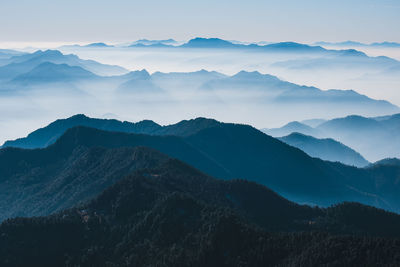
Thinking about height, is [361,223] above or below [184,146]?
below

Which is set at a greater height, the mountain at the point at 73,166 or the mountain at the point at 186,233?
the mountain at the point at 73,166

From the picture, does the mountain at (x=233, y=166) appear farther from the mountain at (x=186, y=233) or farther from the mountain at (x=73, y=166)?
the mountain at (x=186, y=233)

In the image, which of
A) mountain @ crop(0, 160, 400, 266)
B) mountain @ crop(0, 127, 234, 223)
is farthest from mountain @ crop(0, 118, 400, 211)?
mountain @ crop(0, 160, 400, 266)

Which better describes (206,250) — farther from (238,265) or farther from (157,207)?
(157,207)

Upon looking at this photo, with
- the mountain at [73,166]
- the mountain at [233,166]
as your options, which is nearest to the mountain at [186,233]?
the mountain at [73,166]

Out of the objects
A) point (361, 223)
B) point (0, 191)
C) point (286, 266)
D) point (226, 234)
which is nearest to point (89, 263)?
point (226, 234)

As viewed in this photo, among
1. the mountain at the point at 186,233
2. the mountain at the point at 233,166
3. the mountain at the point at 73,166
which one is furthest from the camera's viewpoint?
the mountain at the point at 233,166

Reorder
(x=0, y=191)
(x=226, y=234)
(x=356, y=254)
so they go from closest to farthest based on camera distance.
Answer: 1. (x=356, y=254)
2. (x=226, y=234)
3. (x=0, y=191)

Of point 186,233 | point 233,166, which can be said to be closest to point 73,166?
point 233,166

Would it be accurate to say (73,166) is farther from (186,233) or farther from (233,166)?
(186,233)
